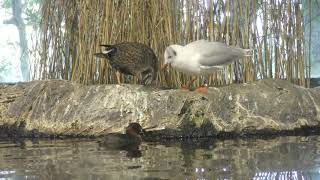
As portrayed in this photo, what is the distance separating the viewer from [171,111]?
164 inches

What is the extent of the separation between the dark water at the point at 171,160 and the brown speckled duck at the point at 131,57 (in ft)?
3.02

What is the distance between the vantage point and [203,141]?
390 centimetres

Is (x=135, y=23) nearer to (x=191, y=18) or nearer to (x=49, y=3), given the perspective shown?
(x=191, y=18)

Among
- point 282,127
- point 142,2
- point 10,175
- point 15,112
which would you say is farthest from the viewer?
point 142,2

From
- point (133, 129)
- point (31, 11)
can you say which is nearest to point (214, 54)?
point (133, 129)

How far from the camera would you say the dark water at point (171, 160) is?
2498mm

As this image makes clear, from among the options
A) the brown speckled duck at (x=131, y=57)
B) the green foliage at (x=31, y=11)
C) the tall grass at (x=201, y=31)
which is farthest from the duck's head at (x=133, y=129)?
the green foliage at (x=31, y=11)

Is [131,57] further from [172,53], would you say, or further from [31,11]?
[31,11]

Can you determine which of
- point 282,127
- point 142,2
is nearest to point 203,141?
point 282,127

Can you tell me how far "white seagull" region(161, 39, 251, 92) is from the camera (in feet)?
13.8

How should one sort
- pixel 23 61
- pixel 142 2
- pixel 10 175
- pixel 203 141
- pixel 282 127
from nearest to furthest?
pixel 10 175 → pixel 203 141 → pixel 282 127 → pixel 142 2 → pixel 23 61

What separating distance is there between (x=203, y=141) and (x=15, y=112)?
171 cm

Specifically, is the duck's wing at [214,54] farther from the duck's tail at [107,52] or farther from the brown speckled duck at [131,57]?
the duck's tail at [107,52]

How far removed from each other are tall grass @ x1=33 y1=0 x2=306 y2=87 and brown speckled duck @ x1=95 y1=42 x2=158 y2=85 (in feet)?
1.04
